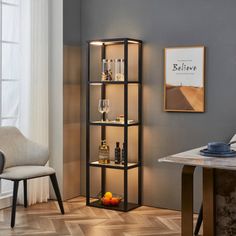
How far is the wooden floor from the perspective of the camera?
430 centimetres

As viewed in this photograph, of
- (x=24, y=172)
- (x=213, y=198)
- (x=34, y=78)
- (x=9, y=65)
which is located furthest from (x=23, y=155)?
(x=213, y=198)

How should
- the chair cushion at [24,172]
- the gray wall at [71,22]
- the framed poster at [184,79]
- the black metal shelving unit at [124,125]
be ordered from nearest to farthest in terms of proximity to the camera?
1. the chair cushion at [24,172]
2. the framed poster at [184,79]
3. the black metal shelving unit at [124,125]
4. the gray wall at [71,22]

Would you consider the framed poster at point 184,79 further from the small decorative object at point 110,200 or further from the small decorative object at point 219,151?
the small decorative object at point 219,151

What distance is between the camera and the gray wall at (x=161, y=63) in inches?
186

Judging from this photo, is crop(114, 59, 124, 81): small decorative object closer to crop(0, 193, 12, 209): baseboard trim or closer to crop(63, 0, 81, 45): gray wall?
crop(63, 0, 81, 45): gray wall

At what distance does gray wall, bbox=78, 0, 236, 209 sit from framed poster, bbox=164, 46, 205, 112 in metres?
0.07

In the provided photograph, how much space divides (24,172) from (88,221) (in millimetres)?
770

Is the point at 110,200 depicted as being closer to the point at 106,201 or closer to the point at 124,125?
the point at 106,201

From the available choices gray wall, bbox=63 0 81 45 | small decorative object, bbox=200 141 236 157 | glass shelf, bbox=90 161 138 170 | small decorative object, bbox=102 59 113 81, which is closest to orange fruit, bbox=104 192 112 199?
glass shelf, bbox=90 161 138 170

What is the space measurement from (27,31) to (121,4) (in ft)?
3.48

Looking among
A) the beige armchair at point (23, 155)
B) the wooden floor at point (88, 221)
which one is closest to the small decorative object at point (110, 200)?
the wooden floor at point (88, 221)

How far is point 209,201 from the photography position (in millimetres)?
3354

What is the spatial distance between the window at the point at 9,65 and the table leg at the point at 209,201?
252 centimetres

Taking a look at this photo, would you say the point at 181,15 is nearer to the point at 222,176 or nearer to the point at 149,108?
the point at 149,108
